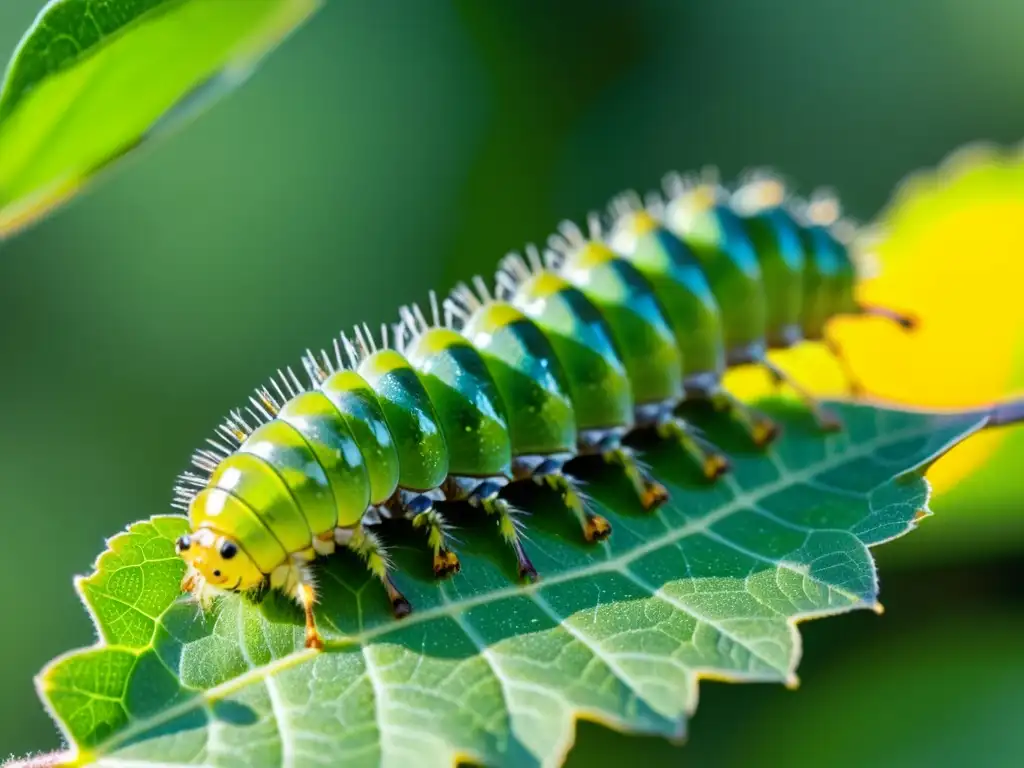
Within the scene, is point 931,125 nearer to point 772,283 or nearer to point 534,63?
point 534,63

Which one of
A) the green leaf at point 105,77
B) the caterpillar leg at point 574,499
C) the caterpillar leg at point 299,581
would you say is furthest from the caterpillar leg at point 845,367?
the green leaf at point 105,77

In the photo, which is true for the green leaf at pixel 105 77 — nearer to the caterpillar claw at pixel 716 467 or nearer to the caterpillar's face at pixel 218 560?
the caterpillar's face at pixel 218 560

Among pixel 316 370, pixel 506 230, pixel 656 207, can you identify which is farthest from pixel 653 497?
pixel 506 230

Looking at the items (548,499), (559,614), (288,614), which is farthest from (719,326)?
(288,614)

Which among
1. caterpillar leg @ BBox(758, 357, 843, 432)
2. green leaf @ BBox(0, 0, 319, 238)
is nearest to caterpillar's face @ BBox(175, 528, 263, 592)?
green leaf @ BBox(0, 0, 319, 238)

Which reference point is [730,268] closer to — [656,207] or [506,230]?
[656,207]

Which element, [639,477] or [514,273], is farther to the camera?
[514,273]

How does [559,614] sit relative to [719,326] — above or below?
below

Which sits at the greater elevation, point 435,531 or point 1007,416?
point 435,531
